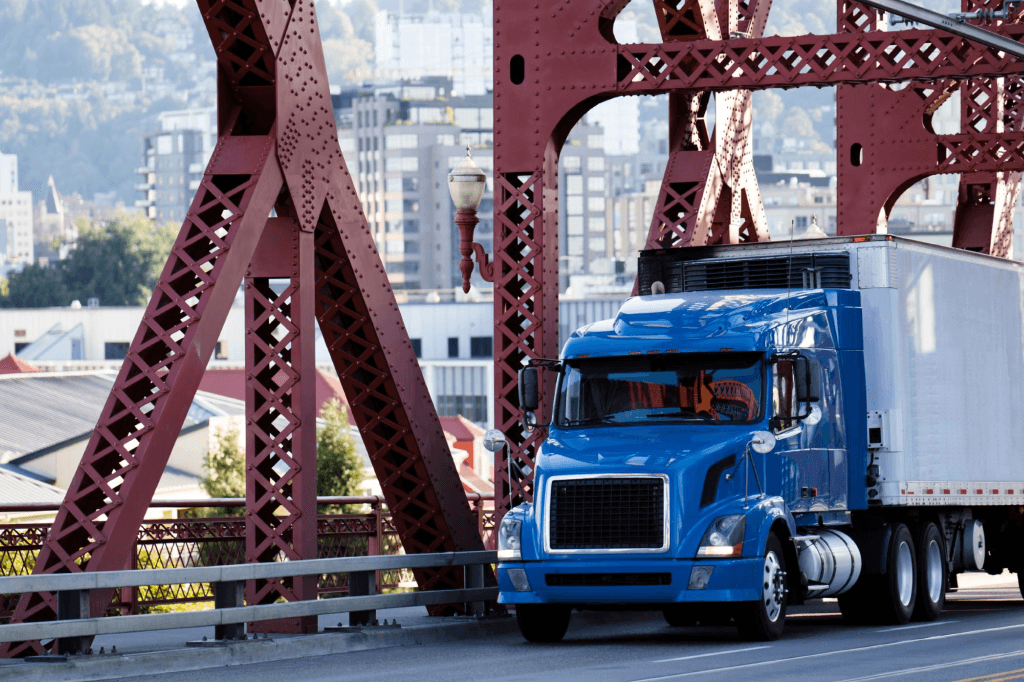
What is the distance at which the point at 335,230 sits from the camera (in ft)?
59.0

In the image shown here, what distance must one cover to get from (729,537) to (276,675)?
446 cm

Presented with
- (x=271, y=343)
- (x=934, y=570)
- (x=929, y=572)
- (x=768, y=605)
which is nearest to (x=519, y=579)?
(x=768, y=605)

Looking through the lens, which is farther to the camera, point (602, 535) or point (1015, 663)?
point (602, 535)

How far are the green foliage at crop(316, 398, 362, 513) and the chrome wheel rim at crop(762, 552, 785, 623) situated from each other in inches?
1727

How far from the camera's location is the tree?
2454 inches

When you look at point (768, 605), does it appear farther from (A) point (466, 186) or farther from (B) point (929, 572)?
(A) point (466, 186)

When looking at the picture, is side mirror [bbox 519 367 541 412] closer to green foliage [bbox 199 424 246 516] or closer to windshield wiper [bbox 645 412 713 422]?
windshield wiper [bbox 645 412 713 422]

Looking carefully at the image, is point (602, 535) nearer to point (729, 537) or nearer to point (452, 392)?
point (729, 537)

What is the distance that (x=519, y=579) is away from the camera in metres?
17.5

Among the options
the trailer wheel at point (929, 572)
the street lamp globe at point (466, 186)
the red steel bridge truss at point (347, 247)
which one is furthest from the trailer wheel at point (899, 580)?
the street lamp globe at point (466, 186)

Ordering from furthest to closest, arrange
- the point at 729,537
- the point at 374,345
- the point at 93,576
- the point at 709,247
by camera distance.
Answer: the point at 709,247
the point at 374,345
the point at 729,537
the point at 93,576

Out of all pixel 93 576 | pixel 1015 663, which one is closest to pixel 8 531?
pixel 93 576

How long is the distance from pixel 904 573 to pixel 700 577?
4.31 meters

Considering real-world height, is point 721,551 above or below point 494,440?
below
